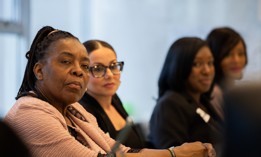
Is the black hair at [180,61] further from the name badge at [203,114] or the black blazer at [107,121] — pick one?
the black blazer at [107,121]

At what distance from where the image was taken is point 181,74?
9.52 ft

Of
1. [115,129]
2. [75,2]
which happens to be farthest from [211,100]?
[75,2]

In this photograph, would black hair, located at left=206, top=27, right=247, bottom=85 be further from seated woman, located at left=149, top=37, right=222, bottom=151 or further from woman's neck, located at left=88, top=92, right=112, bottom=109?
woman's neck, located at left=88, top=92, right=112, bottom=109

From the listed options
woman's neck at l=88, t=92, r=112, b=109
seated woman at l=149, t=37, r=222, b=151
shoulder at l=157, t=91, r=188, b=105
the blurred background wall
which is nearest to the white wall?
the blurred background wall

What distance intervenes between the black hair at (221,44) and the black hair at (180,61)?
629 mm

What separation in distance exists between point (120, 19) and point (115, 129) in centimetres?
291

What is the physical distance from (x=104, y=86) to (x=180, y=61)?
638 millimetres

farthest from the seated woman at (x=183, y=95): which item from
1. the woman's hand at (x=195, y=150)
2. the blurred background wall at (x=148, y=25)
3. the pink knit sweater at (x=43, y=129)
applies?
the blurred background wall at (x=148, y=25)

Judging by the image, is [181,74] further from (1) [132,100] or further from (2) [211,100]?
(1) [132,100]

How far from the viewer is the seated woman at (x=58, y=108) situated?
158cm

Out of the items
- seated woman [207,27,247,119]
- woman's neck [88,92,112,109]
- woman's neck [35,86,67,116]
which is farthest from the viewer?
seated woman [207,27,247,119]

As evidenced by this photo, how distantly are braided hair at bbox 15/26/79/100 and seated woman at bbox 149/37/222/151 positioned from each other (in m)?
0.99

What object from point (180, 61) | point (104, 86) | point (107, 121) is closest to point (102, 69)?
point (104, 86)

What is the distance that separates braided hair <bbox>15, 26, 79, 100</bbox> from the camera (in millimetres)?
1768
